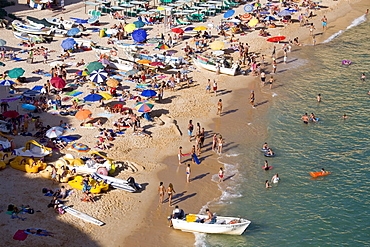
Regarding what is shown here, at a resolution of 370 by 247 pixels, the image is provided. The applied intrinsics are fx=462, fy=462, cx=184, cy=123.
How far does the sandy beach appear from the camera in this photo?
21.9 meters

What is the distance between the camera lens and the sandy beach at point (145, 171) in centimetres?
2186

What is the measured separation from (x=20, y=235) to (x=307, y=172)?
16.9 metres

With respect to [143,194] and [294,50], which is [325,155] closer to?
[143,194]

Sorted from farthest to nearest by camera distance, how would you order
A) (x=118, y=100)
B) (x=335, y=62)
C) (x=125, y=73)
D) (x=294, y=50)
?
(x=294, y=50)
(x=335, y=62)
(x=125, y=73)
(x=118, y=100)

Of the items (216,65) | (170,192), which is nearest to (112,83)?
(216,65)

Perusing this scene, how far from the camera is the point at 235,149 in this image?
30.4 m

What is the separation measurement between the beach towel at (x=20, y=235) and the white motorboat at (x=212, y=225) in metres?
6.76

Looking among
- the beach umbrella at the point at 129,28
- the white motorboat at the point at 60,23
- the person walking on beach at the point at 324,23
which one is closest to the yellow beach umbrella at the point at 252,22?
the person walking on beach at the point at 324,23

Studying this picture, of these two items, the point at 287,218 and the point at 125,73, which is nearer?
the point at 287,218

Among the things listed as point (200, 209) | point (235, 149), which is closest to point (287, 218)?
point (200, 209)

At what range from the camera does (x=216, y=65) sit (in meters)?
42.9

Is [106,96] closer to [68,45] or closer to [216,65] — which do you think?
[68,45]

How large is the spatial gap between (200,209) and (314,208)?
248 inches

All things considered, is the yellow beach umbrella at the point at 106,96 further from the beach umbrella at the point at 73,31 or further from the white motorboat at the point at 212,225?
the beach umbrella at the point at 73,31
